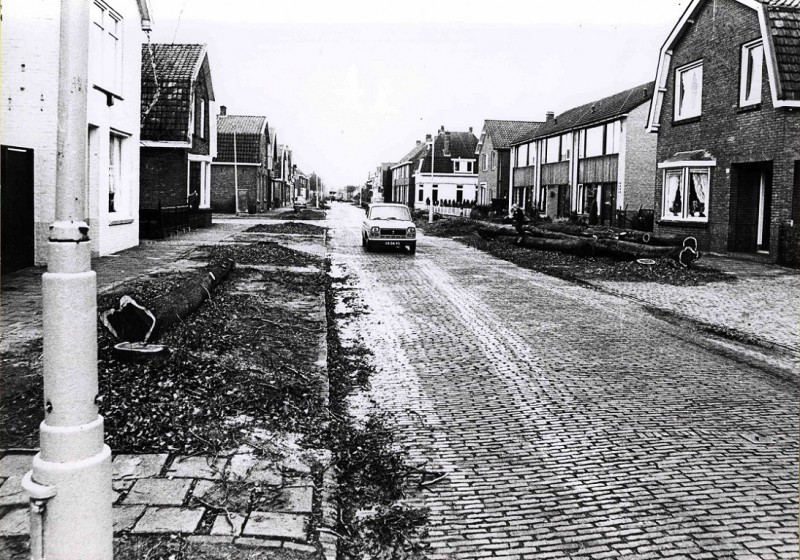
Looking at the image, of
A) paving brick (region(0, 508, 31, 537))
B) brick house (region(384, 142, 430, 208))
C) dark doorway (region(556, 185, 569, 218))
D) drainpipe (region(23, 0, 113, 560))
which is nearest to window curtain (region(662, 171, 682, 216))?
dark doorway (region(556, 185, 569, 218))

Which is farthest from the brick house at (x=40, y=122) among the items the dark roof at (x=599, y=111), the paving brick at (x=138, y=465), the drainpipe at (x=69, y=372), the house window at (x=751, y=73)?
the dark roof at (x=599, y=111)

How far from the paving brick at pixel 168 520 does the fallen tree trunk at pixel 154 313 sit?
10.5 feet

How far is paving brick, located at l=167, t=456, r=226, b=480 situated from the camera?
14.8 ft

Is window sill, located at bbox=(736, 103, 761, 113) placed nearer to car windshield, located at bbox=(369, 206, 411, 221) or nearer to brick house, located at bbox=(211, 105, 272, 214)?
car windshield, located at bbox=(369, 206, 411, 221)

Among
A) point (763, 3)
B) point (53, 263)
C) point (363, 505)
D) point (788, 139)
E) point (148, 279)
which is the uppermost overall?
point (763, 3)

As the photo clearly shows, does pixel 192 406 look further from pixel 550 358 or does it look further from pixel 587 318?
pixel 587 318

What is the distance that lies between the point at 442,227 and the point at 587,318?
26846 mm

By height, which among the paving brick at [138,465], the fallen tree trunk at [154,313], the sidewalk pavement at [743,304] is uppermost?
the fallen tree trunk at [154,313]

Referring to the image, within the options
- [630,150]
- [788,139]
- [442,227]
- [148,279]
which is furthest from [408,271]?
[630,150]

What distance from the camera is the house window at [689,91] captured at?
2364 cm

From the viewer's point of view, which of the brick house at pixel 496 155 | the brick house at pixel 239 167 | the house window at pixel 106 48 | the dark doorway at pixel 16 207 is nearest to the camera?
the dark doorway at pixel 16 207

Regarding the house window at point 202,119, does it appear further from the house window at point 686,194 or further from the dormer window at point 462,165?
the dormer window at point 462,165

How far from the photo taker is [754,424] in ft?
19.7

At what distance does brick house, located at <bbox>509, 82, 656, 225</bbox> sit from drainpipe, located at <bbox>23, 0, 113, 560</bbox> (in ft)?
107
